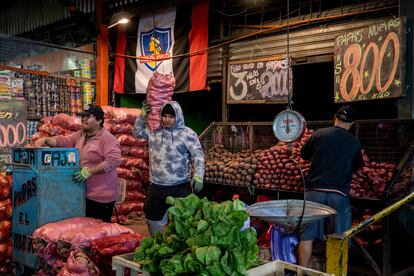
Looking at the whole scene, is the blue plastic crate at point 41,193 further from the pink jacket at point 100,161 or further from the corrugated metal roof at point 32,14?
the corrugated metal roof at point 32,14

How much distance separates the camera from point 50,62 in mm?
9578

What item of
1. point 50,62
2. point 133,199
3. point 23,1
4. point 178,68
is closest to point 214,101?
point 178,68

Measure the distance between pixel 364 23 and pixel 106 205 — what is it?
4415mm

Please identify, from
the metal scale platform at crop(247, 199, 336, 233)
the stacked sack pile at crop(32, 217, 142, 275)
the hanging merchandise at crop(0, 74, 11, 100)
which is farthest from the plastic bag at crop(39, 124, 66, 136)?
the metal scale platform at crop(247, 199, 336, 233)

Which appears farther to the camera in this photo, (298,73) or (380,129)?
(298,73)

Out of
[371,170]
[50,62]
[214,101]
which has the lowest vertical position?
[371,170]

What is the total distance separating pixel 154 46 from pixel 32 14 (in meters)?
5.11

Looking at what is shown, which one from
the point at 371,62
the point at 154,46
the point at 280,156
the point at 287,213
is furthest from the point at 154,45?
the point at 287,213

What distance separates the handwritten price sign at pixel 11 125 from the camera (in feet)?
21.5

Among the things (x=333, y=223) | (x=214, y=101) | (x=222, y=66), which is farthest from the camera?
(x=214, y=101)

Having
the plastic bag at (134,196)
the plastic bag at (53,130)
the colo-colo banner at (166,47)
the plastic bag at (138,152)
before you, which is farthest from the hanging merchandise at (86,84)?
the plastic bag at (134,196)

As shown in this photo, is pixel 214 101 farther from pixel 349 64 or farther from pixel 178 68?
pixel 349 64

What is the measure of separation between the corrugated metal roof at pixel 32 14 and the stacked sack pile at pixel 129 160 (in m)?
3.72

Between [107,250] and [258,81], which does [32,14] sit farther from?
[107,250]
